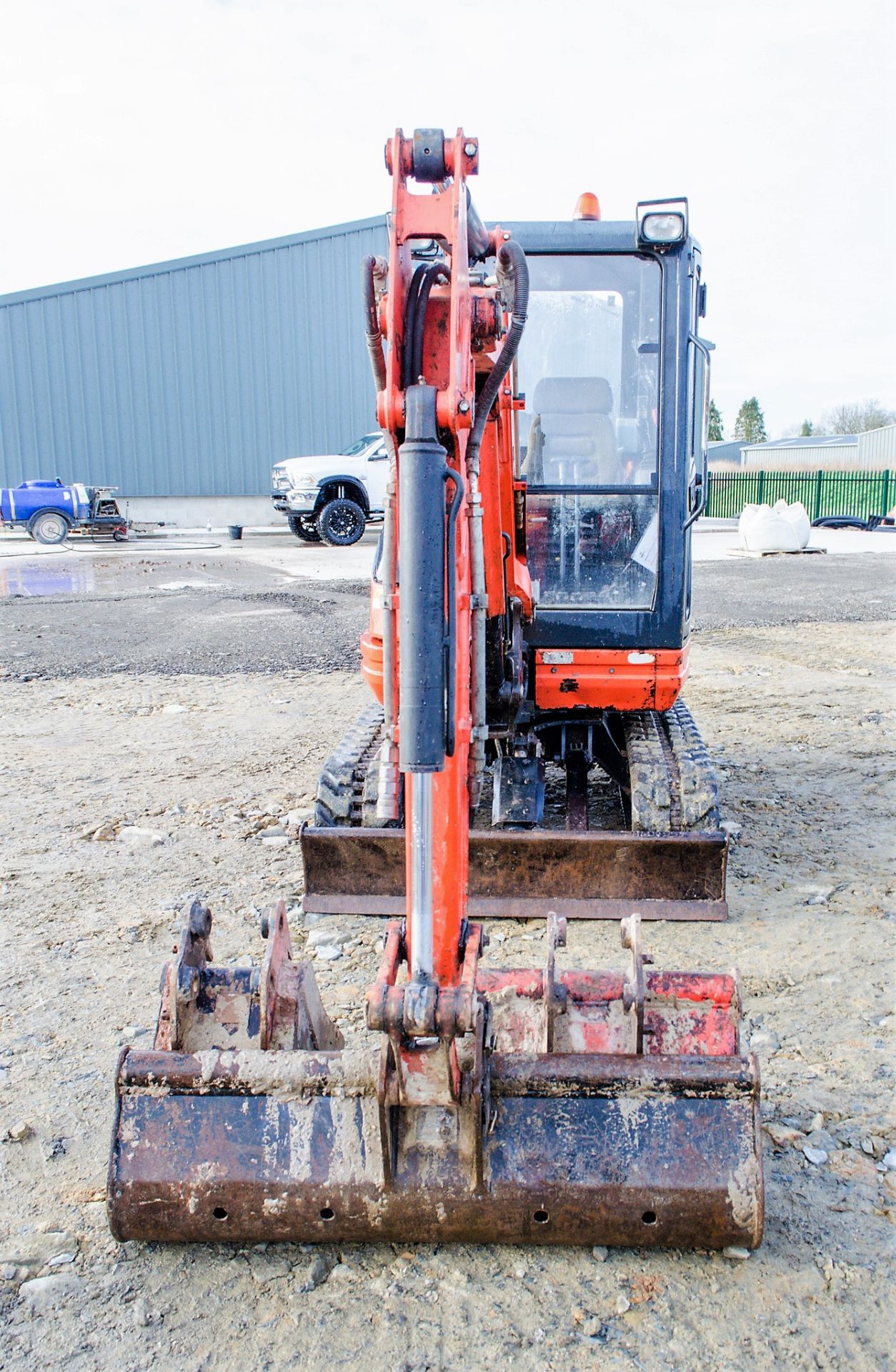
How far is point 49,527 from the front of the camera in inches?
873

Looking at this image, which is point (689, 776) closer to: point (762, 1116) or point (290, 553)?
point (762, 1116)

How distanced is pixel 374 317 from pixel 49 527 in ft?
69.5

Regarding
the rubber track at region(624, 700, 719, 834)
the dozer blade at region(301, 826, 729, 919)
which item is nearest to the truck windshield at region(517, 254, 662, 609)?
the rubber track at region(624, 700, 719, 834)

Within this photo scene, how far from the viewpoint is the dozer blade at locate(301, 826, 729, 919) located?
14.3ft

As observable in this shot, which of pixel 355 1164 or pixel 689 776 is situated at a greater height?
pixel 689 776

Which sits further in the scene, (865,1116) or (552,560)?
(552,560)

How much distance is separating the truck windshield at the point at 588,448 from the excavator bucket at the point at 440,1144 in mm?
2250

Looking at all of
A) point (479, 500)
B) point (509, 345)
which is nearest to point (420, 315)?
point (509, 345)

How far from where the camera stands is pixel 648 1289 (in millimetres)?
2484

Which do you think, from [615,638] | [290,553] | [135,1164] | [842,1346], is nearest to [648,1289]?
[842,1346]

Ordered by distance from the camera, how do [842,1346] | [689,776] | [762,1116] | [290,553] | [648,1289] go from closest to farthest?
1. [842,1346]
2. [648,1289]
3. [762,1116]
4. [689,776]
5. [290,553]

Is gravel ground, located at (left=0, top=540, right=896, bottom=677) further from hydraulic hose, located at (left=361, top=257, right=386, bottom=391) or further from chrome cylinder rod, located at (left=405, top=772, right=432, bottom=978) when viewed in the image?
chrome cylinder rod, located at (left=405, top=772, right=432, bottom=978)

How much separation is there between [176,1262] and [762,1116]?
161 cm

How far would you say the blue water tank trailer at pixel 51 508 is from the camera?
21891mm
